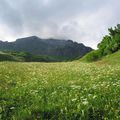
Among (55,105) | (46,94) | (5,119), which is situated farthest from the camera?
(46,94)

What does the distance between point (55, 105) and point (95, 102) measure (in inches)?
51.8

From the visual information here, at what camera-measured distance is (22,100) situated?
13367 millimetres

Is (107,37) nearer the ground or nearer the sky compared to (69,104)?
nearer the sky

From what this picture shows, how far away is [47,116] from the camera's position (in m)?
10.7

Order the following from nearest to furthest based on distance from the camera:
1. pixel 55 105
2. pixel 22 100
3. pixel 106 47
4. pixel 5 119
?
pixel 5 119, pixel 55 105, pixel 22 100, pixel 106 47

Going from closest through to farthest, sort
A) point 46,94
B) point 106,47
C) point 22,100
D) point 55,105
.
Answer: point 55,105
point 22,100
point 46,94
point 106,47

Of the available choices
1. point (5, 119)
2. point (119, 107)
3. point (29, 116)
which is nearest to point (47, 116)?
point (29, 116)

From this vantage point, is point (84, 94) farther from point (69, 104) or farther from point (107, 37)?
point (107, 37)

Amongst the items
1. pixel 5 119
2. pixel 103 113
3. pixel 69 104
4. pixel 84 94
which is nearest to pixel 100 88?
pixel 84 94

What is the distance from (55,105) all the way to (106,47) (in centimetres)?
9098

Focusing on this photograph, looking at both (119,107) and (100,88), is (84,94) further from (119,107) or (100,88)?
(119,107)

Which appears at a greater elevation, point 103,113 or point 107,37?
point 107,37

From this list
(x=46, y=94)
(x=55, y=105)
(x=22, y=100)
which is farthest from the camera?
(x=46, y=94)

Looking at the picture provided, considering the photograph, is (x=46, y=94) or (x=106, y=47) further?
(x=106, y=47)
